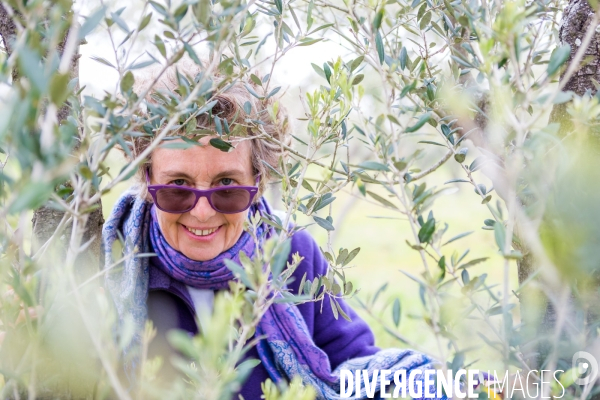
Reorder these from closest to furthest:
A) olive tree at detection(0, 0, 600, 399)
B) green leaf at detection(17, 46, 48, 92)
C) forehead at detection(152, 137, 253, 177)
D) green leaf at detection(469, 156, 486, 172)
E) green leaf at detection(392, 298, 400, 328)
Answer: green leaf at detection(17, 46, 48, 92)
olive tree at detection(0, 0, 600, 399)
green leaf at detection(392, 298, 400, 328)
green leaf at detection(469, 156, 486, 172)
forehead at detection(152, 137, 253, 177)

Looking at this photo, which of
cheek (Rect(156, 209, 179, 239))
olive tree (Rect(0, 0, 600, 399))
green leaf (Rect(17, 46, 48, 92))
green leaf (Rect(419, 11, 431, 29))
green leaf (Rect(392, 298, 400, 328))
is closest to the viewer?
green leaf (Rect(17, 46, 48, 92))

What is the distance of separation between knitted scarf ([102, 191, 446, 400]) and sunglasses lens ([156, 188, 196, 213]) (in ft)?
0.96

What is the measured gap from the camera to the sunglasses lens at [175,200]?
2.26 meters

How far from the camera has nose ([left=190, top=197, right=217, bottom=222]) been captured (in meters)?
2.34

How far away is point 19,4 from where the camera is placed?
32.9 inches

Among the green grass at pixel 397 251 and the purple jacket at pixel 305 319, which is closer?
the purple jacket at pixel 305 319

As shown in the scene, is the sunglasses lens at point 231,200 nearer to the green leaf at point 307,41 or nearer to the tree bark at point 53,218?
the tree bark at point 53,218

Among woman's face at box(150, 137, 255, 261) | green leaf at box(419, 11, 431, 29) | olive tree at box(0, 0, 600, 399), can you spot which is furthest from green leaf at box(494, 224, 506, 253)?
woman's face at box(150, 137, 255, 261)

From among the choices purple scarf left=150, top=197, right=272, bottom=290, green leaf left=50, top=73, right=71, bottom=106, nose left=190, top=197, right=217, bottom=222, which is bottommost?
purple scarf left=150, top=197, right=272, bottom=290

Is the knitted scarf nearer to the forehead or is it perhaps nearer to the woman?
the woman

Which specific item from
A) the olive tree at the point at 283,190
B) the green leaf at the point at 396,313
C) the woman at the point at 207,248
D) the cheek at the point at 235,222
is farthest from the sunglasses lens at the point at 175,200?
the green leaf at the point at 396,313

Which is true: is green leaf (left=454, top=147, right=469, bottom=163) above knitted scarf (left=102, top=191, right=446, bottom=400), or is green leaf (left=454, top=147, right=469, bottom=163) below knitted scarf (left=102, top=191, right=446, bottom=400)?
above

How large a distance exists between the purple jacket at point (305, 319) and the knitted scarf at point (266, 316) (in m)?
0.09

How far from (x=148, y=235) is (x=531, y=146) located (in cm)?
203
